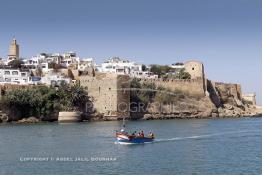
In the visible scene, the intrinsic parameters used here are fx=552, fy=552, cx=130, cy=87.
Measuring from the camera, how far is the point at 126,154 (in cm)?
2612

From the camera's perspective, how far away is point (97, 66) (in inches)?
2884

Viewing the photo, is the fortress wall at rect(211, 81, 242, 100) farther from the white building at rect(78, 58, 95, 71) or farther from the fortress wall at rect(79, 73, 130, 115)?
the fortress wall at rect(79, 73, 130, 115)

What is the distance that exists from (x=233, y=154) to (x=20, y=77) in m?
36.6

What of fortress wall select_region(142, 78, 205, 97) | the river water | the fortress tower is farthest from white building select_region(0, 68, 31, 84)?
the river water

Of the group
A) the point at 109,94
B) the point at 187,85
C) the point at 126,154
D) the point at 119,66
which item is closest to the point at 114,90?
the point at 109,94

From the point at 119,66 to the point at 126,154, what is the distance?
1854 inches

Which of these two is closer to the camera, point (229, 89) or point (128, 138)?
point (128, 138)

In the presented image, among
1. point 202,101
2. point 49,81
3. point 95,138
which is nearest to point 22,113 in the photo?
point 49,81

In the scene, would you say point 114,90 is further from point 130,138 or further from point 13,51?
point 13,51

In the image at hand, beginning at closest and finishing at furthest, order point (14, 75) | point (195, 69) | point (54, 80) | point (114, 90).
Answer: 1. point (114, 90)
2. point (54, 80)
3. point (14, 75)
4. point (195, 69)

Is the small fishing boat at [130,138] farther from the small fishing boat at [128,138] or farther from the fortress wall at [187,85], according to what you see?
the fortress wall at [187,85]

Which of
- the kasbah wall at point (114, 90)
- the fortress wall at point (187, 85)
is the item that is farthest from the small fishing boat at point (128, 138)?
the fortress wall at point (187, 85)

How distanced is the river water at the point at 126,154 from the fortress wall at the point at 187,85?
24495mm

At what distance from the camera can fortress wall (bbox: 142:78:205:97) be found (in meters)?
61.1
